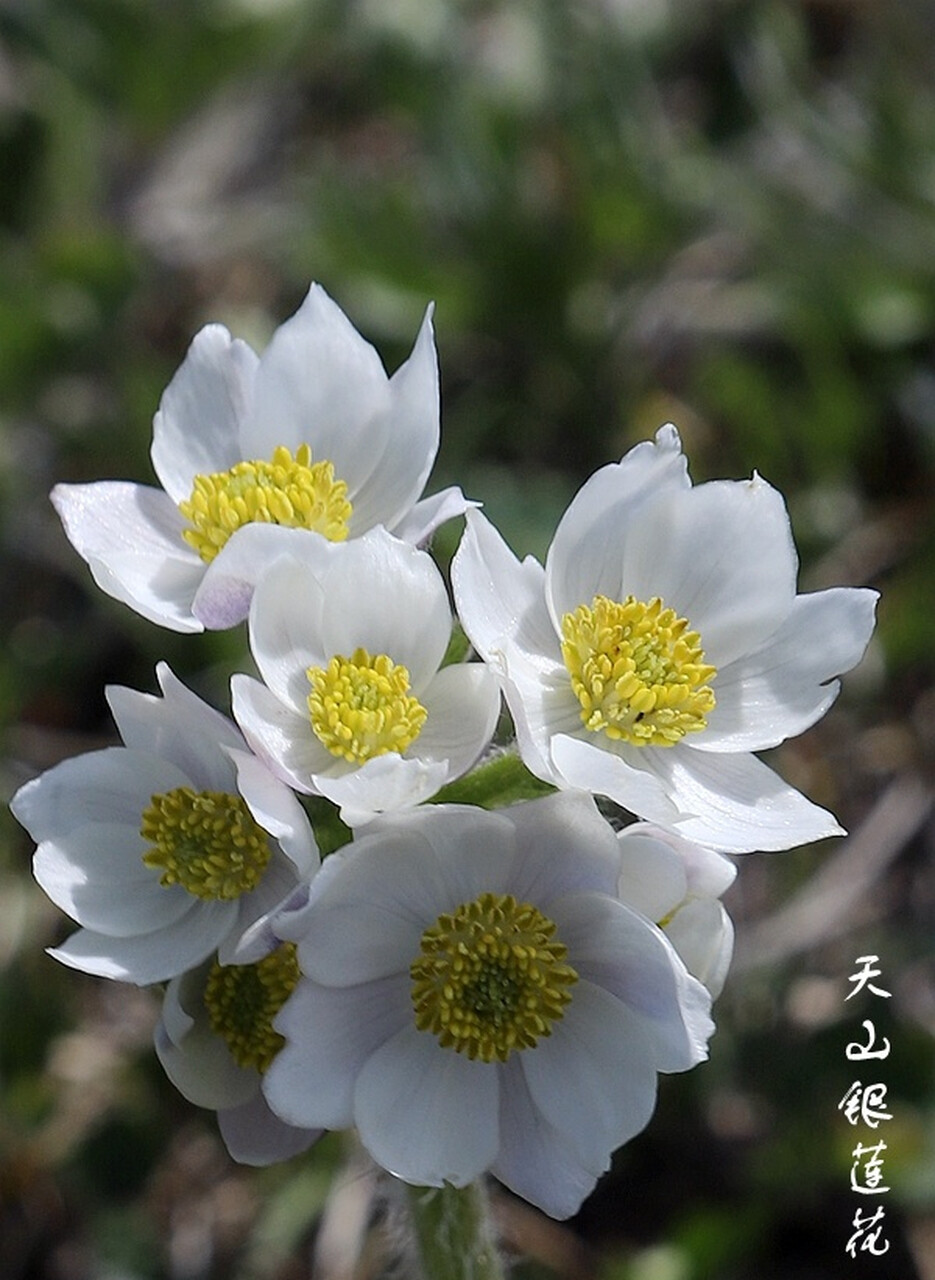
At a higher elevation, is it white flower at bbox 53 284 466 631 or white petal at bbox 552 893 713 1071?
white flower at bbox 53 284 466 631

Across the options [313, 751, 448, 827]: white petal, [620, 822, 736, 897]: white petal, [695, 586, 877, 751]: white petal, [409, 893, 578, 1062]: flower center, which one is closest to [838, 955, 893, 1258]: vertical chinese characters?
[695, 586, 877, 751]: white petal

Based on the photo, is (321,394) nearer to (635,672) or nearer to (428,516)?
(428,516)

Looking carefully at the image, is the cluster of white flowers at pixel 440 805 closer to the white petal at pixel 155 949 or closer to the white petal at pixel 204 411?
the white petal at pixel 155 949

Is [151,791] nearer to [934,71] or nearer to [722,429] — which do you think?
[722,429]

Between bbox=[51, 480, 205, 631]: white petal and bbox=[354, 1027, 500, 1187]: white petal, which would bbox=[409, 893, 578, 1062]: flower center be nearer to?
bbox=[354, 1027, 500, 1187]: white petal

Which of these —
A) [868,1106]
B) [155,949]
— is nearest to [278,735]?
[155,949]

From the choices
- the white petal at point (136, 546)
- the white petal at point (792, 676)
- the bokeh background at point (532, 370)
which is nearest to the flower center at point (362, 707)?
the white petal at point (136, 546)
